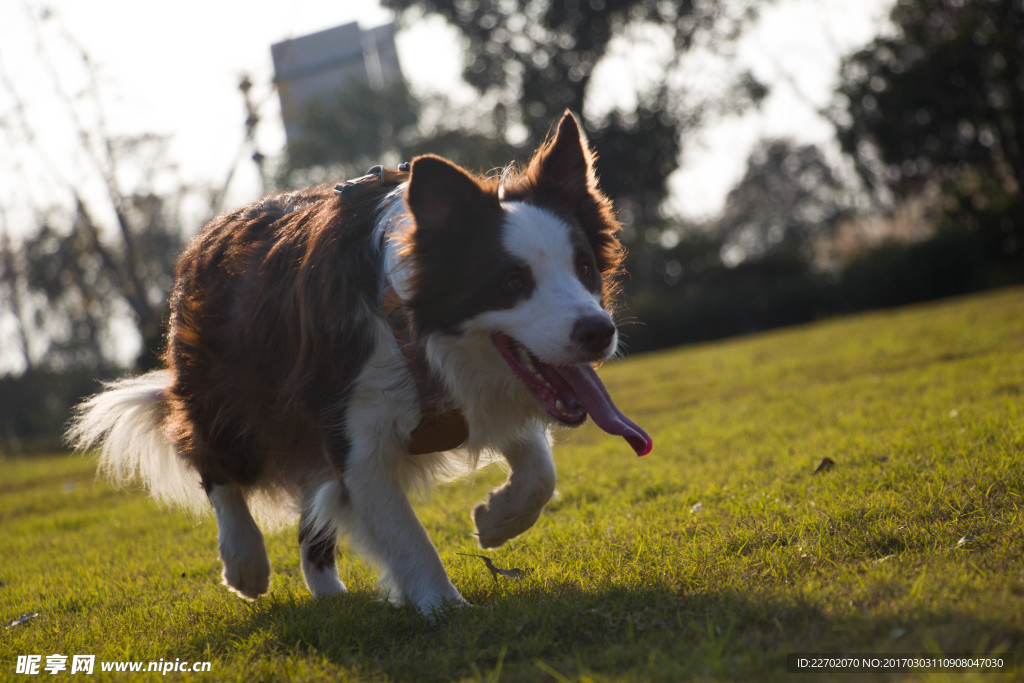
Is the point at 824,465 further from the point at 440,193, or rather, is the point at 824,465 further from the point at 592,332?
the point at 440,193

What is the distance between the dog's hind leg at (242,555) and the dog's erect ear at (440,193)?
199cm

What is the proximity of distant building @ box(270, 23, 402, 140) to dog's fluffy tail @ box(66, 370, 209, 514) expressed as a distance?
25891 millimetres

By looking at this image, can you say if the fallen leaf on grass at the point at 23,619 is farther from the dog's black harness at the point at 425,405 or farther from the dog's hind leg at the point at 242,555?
the dog's black harness at the point at 425,405

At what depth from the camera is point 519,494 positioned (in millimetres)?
4180

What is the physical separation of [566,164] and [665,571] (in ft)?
6.16

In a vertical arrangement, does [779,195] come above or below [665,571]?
below

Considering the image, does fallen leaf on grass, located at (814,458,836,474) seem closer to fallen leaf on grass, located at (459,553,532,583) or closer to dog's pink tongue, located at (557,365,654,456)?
dog's pink tongue, located at (557,365,654,456)

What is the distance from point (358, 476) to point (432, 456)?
1.55 ft

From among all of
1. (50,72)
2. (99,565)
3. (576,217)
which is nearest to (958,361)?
(576,217)

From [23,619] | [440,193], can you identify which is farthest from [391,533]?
[23,619]

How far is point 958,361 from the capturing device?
9.57 m

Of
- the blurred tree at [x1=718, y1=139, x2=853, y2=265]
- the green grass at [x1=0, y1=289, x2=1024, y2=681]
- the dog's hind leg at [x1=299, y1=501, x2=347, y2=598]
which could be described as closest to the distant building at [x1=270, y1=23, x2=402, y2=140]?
the green grass at [x1=0, y1=289, x2=1024, y2=681]

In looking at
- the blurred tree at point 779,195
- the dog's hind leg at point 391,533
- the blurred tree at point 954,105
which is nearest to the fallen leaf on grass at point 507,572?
the dog's hind leg at point 391,533

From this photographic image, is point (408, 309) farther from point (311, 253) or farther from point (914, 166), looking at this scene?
point (914, 166)
